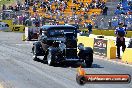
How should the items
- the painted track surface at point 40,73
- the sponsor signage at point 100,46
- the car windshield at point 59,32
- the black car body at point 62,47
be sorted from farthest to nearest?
the sponsor signage at point 100,46, the car windshield at point 59,32, the black car body at point 62,47, the painted track surface at point 40,73

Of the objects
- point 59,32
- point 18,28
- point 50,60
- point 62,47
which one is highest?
point 59,32

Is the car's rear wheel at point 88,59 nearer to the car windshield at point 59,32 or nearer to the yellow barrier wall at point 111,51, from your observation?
the car windshield at point 59,32

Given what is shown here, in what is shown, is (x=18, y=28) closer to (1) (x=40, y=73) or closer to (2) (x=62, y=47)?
(2) (x=62, y=47)

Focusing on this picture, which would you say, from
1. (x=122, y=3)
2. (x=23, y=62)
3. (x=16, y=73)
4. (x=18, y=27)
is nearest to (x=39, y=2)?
(x=18, y=27)

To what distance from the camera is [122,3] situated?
2024 inches

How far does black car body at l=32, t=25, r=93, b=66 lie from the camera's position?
67.6 feet

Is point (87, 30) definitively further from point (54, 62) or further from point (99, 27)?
point (54, 62)

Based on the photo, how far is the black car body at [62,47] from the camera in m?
20.6

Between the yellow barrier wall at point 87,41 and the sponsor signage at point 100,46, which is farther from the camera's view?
the yellow barrier wall at point 87,41

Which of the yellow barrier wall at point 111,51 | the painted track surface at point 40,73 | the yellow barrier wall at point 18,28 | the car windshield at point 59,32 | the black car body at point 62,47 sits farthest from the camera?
the yellow barrier wall at point 18,28

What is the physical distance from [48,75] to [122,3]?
115 ft

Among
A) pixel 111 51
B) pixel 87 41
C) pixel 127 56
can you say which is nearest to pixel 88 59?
pixel 127 56

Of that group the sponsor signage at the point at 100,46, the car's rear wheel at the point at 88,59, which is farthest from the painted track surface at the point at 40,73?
the sponsor signage at the point at 100,46

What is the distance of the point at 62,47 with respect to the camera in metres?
20.6
